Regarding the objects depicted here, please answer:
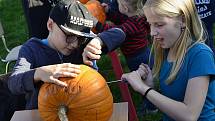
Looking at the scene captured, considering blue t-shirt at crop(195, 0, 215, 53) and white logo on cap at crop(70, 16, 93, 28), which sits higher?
white logo on cap at crop(70, 16, 93, 28)

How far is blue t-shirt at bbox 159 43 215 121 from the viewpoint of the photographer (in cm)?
203

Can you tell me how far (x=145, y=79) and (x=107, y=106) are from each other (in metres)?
0.38

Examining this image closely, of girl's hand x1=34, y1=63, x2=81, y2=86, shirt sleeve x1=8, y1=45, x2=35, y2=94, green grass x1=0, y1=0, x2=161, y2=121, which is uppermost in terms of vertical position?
girl's hand x1=34, y1=63, x2=81, y2=86

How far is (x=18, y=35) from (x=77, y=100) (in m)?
4.24

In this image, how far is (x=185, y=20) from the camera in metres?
2.08

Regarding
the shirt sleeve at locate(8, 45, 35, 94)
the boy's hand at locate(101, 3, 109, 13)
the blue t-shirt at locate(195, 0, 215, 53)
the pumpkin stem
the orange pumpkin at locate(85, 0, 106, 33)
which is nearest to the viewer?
the pumpkin stem

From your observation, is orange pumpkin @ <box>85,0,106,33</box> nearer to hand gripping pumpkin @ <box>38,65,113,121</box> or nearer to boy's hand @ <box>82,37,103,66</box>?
boy's hand @ <box>82,37,103,66</box>

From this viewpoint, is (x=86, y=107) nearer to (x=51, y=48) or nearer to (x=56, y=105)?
(x=56, y=105)

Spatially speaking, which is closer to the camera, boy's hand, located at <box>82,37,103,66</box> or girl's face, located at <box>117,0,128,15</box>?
boy's hand, located at <box>82,37,103,66</box>

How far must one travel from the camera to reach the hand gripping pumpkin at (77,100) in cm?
185

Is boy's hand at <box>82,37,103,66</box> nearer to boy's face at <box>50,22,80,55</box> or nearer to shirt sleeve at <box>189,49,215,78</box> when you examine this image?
boy's face at <box>50,22,80,55</box>

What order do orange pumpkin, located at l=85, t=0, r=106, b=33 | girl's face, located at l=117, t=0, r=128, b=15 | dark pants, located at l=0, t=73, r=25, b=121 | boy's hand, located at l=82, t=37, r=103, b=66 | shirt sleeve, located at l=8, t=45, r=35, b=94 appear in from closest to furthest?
1. shirt sleeve, located at l=8, t=45, r=35, b=94
2. boy's hand, located at l=82, t=37, r=103, b=66
3. dark pants, located at l=0, t=73, r=25, b=121
4. girl's face, located at l=117, t=0, r=128, b=15
5. orange pumpkin, located at l=85, t=0, r=106, b=33

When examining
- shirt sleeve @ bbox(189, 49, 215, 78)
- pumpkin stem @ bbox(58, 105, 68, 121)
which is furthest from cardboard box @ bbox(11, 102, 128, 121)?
shirt sleeve @ bbox(189, 49, 215, 78)

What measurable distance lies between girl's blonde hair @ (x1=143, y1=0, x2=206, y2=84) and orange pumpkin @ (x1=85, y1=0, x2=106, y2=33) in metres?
1.45
